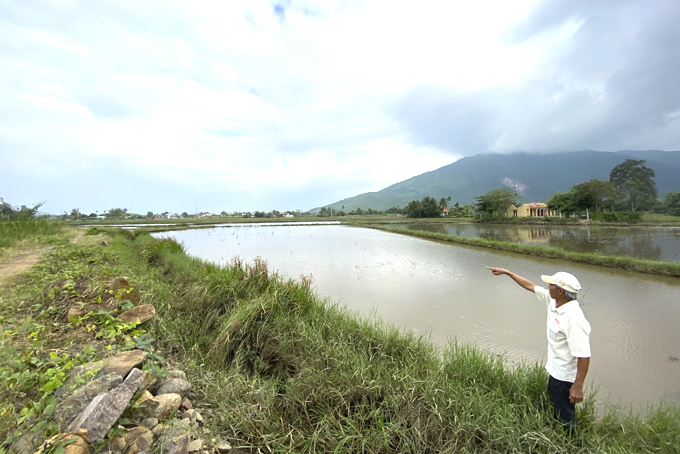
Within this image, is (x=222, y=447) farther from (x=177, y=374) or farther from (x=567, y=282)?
(x=567, y=282)

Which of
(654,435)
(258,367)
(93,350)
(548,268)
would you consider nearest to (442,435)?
(654,435)

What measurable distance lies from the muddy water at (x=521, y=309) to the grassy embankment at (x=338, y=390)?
2.63 ft

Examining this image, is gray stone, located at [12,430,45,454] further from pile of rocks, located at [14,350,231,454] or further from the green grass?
the green grass

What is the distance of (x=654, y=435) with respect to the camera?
244cm

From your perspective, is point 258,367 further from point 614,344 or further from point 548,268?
point 548,268

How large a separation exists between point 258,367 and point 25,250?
9.98 meters

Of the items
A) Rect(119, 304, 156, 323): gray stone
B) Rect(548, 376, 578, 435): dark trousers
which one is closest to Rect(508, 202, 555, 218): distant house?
Rect(548, 376, 578, 435): dark trousers

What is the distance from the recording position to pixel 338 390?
2.75m

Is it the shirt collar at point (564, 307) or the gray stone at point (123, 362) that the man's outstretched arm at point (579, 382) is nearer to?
the shirt collar at point (564, 307)

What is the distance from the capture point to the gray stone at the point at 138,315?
3.46 meters

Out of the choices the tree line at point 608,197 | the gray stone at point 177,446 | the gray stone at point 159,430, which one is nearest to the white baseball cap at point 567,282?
the gray stone at point 177,446

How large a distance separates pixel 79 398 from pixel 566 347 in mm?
3755

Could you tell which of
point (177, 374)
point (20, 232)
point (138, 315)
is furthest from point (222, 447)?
point (20, 232)

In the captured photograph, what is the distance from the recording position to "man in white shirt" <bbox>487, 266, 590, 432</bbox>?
2.20 m
